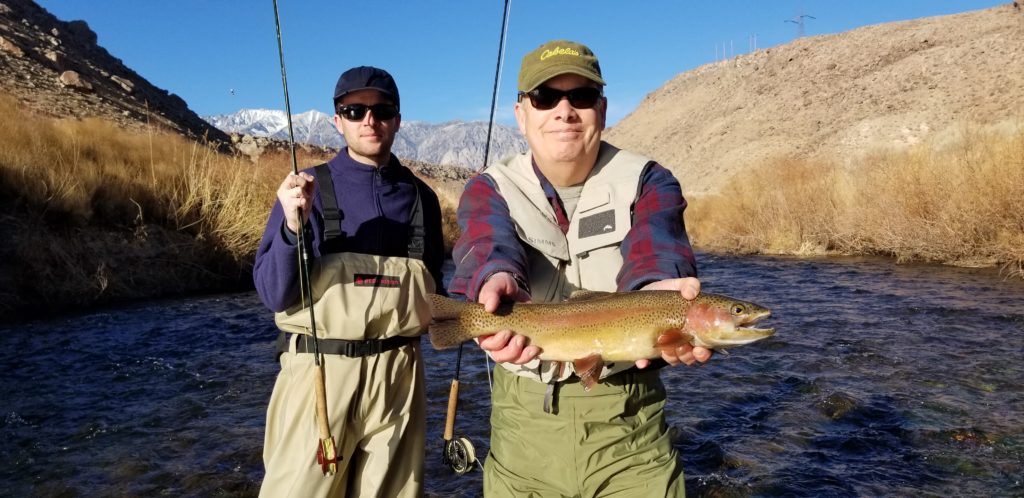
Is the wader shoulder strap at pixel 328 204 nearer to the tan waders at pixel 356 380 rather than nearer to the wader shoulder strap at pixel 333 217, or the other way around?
the wader shoulder strap at pixel 333 217

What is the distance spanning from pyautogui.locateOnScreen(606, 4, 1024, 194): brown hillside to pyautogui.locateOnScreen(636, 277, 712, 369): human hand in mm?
32191

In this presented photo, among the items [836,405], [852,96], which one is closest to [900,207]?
[836,405]

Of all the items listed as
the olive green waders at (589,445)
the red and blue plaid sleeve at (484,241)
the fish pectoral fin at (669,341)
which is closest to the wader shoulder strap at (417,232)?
the red and blue plaid sleeve at (484,241)

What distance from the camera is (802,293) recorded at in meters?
12.1

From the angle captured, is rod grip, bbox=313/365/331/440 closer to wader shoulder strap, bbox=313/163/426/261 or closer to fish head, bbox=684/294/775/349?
wader shoulder strap, bbox=313/163/426/261

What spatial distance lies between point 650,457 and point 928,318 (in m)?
9.15

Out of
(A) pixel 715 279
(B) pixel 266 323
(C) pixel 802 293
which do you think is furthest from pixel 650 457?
(A) pixel 715 279

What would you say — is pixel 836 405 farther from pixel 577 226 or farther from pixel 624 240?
pixel 577 226

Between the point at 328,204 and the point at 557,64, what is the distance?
1.60 m

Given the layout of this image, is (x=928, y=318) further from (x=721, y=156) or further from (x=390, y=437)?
(x=721, y=156)

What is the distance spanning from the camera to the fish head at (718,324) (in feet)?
8.00

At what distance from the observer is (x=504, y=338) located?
2256mm

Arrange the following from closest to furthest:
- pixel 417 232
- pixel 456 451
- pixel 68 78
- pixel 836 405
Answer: pixel 417 232 < pixel 456 451 < pixel 836 405 < pixel 68 78

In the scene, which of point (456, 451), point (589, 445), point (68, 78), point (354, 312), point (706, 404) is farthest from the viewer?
point (68, 78)
